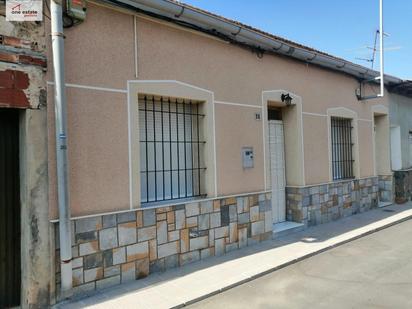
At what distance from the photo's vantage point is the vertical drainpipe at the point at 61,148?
4.16 m

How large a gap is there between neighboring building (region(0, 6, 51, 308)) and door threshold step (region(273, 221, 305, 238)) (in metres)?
4.59

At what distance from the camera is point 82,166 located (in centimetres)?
452

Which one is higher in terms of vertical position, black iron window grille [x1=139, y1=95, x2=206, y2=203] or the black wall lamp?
the black wall lamp

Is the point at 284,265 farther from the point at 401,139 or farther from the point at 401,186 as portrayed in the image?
the point at 401,139

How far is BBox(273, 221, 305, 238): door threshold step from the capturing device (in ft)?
23.9

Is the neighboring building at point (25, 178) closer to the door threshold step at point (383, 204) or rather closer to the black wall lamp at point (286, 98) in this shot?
the black wall lamp at point (286, 98)

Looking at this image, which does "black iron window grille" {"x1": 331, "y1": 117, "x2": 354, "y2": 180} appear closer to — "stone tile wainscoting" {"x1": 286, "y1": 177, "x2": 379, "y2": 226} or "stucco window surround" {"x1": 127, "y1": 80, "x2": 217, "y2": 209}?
"stone tile wainscoting" {"x1": 286, "y1": 177, "x2": 379, "y2": 226}

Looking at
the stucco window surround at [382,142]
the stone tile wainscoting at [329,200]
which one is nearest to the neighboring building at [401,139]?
the stucco window surround at [382,142]

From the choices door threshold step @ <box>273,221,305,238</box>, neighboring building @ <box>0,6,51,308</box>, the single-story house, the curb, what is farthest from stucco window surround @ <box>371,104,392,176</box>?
neighboring building @ <box>0,6,51,308</box>

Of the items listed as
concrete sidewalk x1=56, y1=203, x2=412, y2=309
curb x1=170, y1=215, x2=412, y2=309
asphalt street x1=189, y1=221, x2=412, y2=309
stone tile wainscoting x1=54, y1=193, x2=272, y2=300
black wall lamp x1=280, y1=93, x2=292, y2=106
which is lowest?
asphalt street x1=189, y1=221, x2=412, y2=309

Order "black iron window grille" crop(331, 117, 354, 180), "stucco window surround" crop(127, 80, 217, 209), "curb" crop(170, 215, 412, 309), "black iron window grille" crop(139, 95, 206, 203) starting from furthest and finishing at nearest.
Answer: "black iron window grille" crop(331, 117, 354, 180), "black iron window grille" crop(139, 95, 206, 203), "stucco window surround" crop(127, 80, 217, 209), "curb" crop(170, 215, 412, 309)

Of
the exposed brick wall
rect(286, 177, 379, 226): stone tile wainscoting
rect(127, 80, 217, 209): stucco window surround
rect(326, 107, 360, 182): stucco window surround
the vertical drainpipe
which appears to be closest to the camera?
the exposed brick wall

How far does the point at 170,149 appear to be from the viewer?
19.0ft

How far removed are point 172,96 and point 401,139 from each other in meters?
9.64
